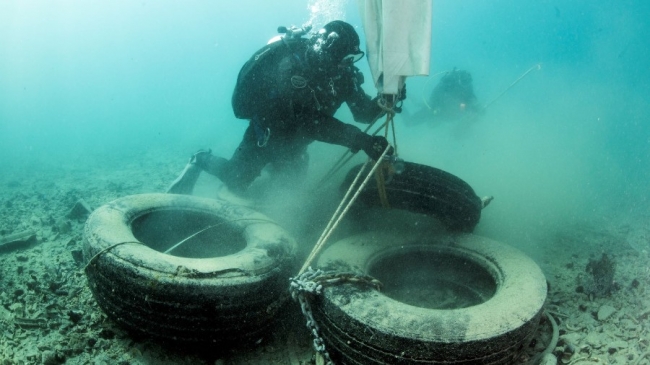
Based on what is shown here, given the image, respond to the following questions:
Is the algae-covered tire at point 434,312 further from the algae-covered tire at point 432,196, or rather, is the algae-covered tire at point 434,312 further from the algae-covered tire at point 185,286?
the algae-covered tire at point 185,286

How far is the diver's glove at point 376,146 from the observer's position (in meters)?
3.91

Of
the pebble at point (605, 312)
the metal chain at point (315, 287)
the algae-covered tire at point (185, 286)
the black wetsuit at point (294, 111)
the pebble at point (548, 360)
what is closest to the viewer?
the metal chain at point (315, 287)

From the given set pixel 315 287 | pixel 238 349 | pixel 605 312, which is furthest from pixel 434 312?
pixel 605 312

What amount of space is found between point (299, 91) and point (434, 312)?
122 inches

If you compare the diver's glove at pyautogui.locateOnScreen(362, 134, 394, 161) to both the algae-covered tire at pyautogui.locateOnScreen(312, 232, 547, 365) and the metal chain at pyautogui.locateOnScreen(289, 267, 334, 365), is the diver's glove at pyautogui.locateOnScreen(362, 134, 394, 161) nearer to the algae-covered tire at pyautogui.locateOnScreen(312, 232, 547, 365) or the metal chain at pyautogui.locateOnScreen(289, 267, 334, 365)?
the algae-covered tire at pyautogui.locateOnScreen(312, 232, 547, 365)

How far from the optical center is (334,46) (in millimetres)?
4582

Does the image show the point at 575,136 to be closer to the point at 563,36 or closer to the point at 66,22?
the point at 563,36

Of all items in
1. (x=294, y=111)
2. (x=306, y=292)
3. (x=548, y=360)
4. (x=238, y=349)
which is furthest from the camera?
(x=294, y=111)

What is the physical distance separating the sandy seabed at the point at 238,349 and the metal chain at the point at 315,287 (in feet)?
2.32

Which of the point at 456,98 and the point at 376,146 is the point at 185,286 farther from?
the point at 456,98

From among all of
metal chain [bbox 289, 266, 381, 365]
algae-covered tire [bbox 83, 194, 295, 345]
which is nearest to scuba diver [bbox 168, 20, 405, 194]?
metal chain [bbox 289, 266, 381, 365]

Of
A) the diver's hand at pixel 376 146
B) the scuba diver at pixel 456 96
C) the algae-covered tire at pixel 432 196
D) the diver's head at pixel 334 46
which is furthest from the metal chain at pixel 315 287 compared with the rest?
the scuba diver at pixel 456 96

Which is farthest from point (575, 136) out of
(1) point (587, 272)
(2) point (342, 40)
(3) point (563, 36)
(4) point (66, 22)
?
(4) point (66, 22)

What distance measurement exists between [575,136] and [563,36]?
81591mm
